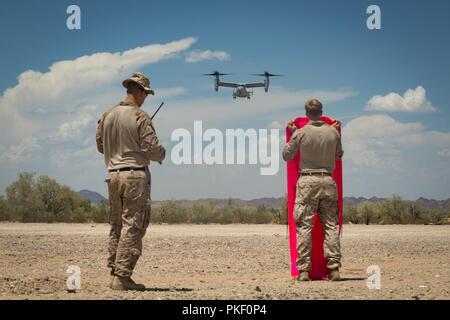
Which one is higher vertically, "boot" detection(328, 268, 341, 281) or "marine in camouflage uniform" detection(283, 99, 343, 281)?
"marine in camouflage uniform" detection(283, 99, 343, 281)

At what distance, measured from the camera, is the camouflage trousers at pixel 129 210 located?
359 inches

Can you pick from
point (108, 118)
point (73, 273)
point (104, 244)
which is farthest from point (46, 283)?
point (104, 244)

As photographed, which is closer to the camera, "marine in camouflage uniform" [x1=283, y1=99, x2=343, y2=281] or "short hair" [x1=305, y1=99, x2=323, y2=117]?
"marine in camouflage uniform" [x1=283, y1=99, x2=343, y2=281]

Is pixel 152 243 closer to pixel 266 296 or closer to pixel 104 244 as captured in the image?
pixel 104 244

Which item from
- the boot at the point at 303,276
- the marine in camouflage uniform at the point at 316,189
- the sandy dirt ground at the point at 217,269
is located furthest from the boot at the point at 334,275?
the boot at the point at 303,276

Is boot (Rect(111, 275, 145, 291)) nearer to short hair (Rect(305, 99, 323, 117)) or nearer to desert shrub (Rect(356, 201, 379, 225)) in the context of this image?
short hair (Rect(305, 99, 323, 117))

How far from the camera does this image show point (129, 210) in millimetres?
9141

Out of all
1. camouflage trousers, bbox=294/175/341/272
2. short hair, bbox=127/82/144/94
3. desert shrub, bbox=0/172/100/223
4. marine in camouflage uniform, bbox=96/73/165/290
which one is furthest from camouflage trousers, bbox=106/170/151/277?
desert shrub, bbox=0/172/100/223

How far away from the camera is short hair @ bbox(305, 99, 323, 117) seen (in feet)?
36.6

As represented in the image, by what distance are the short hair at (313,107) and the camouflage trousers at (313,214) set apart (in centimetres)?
95

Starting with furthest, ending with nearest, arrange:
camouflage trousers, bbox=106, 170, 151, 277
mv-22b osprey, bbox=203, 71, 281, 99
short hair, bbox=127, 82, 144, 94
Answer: mv-22b osprey, bbox=203, 71, 281, 99
short hair, bbox=127, 82, 144, 94
camouflage trousers, bbox=106, 170, 151, 277

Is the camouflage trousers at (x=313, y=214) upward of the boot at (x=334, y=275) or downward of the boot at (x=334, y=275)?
upward

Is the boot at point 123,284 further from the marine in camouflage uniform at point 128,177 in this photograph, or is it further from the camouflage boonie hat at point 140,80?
the camouflage boonie hat at point 140,80
